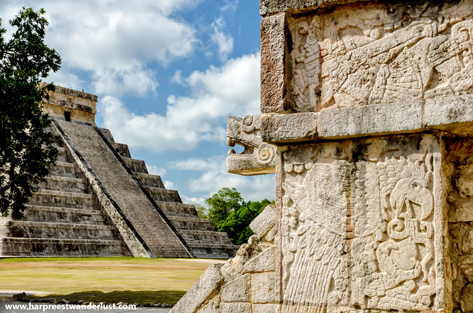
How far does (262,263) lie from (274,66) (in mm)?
1503

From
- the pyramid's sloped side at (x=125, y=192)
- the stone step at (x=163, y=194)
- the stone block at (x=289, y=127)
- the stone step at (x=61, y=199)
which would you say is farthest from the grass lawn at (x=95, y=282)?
the stone step at (x=163, y=194)

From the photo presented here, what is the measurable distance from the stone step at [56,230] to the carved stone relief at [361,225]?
19.2m

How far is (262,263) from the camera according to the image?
4199 mm

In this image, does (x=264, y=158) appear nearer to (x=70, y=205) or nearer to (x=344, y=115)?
(x=344, y=115)

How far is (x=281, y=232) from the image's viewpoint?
3.72 metres

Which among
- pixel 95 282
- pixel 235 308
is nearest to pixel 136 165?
pixel 95 282

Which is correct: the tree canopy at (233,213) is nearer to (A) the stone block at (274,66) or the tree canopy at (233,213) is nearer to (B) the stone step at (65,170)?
(B) the stone step at (65,170)

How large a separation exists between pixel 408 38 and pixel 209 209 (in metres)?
42.0

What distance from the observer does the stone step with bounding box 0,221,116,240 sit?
68.1 feet

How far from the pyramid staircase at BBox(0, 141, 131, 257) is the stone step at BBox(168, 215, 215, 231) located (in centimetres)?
402

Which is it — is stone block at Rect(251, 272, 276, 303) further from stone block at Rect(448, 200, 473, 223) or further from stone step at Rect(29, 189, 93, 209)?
stone step at Rect(29, 189, 93, 209)

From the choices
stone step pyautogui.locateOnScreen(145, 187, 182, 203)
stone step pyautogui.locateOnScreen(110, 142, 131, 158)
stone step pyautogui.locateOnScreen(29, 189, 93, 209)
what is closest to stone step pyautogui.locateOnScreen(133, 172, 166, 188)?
stone step pyautogui.locateOnScreen(145, 187, 182, 203)

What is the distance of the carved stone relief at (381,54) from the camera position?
3.42 m

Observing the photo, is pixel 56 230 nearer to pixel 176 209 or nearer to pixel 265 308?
pixel 176 209
